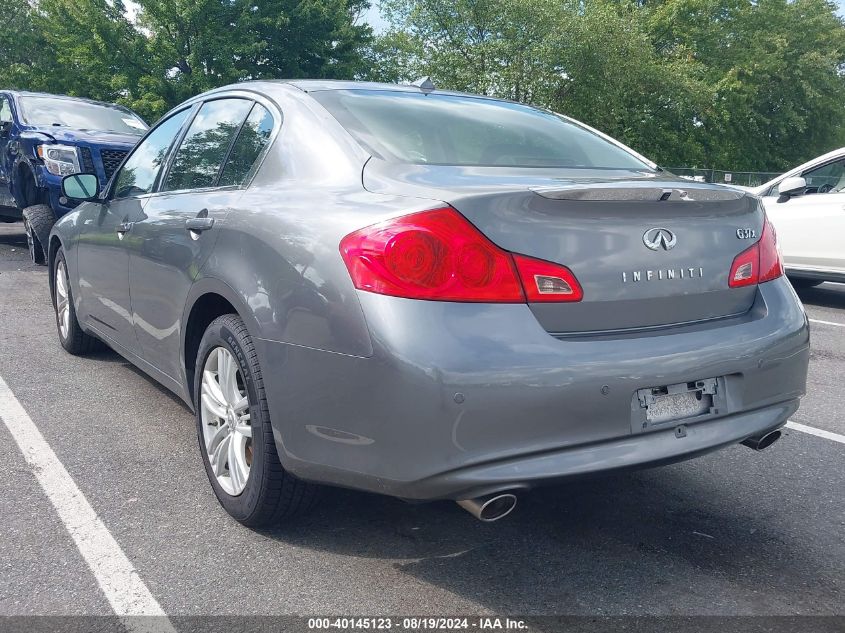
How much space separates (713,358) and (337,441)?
1202mm

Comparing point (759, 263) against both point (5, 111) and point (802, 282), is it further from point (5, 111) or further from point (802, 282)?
point (5, 111)

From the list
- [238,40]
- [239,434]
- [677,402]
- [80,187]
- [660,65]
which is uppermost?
[238,40]

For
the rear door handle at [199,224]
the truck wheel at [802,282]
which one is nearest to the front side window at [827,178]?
the truck wheel at [802,282]

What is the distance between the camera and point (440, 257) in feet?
7.99

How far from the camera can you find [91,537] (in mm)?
3033

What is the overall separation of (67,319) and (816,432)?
4534 mm

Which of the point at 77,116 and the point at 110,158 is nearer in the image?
the point at 110,158

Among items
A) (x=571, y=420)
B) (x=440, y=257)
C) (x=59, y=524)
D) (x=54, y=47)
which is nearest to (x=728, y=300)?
(x=571, y=420)

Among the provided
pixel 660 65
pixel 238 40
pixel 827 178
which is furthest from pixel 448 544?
pixel 660 65

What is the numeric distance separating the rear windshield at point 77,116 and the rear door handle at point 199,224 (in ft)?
23.8

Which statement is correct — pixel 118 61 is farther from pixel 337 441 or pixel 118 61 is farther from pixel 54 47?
pixel 337 441

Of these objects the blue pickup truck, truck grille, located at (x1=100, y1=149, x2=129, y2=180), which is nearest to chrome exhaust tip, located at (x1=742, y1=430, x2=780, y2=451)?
the blue pickup truck

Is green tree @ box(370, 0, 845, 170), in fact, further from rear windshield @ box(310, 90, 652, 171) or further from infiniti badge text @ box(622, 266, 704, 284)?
infiniti badge text @ box(622, 266, 704, 284)

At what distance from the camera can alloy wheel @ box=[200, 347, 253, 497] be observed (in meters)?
3.07
